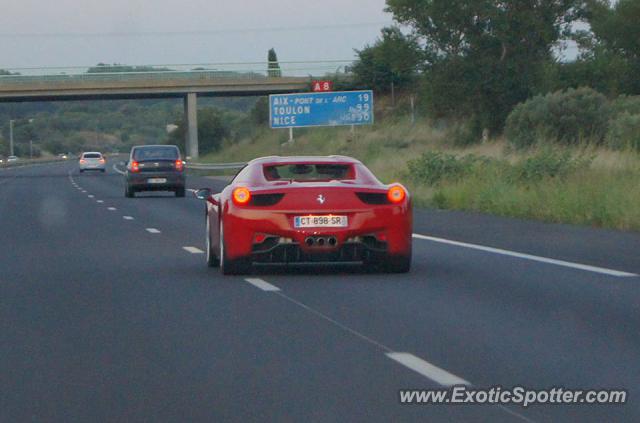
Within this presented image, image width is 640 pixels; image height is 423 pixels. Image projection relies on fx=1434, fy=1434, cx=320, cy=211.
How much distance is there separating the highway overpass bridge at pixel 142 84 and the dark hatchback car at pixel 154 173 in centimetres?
3891

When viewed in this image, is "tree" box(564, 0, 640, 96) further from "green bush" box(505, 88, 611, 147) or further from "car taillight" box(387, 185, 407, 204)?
"car taillight" box(387, 185, 407, 204)

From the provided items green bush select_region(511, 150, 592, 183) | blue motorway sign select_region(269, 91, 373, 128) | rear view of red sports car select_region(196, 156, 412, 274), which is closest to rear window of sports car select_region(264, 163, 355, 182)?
rear view of red sports car select_region(196, 156, 412, 274)

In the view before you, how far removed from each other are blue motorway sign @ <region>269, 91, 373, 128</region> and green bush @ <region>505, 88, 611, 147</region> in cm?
618

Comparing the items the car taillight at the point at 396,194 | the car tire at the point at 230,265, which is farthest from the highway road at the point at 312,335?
Answer: the car taillight at the point at 396,194

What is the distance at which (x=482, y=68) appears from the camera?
73.4 metres

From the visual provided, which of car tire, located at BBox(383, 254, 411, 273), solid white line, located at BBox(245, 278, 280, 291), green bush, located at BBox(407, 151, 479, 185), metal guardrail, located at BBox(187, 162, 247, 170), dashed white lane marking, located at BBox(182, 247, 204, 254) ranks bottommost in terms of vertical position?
metal guardrail, located at BBox(187, 162, 247, 170)

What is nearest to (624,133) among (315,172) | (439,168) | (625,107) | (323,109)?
(439,168)

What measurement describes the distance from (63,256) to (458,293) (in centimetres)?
725

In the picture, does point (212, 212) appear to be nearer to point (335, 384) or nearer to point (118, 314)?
point (118, 314)

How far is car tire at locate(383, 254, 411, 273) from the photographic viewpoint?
1480 centimetres

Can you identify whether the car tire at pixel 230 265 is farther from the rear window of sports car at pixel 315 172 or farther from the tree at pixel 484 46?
the tree at pixel 484 46

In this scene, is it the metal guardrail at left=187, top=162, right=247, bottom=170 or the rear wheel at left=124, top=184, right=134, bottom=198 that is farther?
the metal guardrail at left=187, top=162, right=247, bottom=170

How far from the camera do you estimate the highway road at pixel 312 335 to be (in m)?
7.88

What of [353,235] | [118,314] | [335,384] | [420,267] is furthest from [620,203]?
[335,384]
